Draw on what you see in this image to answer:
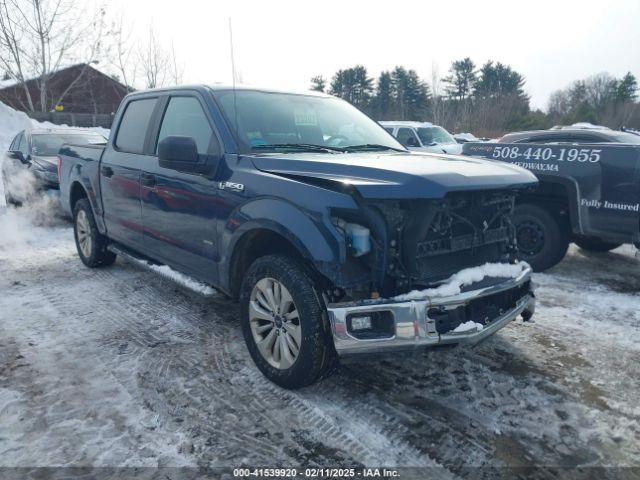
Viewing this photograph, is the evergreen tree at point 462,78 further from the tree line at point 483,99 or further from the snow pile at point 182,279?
the snow pile at point 182,279

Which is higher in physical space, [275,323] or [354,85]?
[354,85]

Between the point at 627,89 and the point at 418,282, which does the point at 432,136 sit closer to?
the point at 418,282

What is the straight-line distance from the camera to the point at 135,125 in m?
4.93

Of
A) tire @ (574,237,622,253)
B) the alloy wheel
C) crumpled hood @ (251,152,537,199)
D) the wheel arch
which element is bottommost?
tire @ (574,237,622,253)

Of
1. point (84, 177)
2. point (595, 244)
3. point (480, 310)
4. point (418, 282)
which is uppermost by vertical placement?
point (84, 177)

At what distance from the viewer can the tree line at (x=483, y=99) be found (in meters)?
36.5

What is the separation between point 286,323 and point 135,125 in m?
2.92

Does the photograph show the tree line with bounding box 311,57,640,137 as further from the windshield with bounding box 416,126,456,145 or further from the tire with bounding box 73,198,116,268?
the tire with bounding box 73,198,116,268

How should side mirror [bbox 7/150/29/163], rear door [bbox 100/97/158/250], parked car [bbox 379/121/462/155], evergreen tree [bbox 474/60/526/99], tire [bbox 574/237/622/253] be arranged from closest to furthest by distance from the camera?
1. rear door [bbox 100/97/158/250]
2. tire [bbox 574/237/622/253]
3. side mirror [bbox 7/150/29/163]
4. parked car [bbox 379/121/462/155]
5. evergreen tree [bbox 474/60/526/99]

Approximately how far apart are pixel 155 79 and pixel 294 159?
28.4 m

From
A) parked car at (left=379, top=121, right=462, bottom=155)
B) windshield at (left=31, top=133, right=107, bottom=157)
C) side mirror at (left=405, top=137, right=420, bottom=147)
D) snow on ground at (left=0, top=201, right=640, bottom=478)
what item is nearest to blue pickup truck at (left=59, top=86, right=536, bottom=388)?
snow on ground at (left=0, top=201, right=640, bottom=478)

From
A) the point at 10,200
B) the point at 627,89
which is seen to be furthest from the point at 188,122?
the point at 627,89

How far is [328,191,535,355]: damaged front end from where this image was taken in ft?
9.05

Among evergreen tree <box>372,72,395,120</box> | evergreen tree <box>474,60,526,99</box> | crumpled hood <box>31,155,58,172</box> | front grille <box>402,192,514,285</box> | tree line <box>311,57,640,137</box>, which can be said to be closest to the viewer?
front grille <box>402,192,514,285</box>
